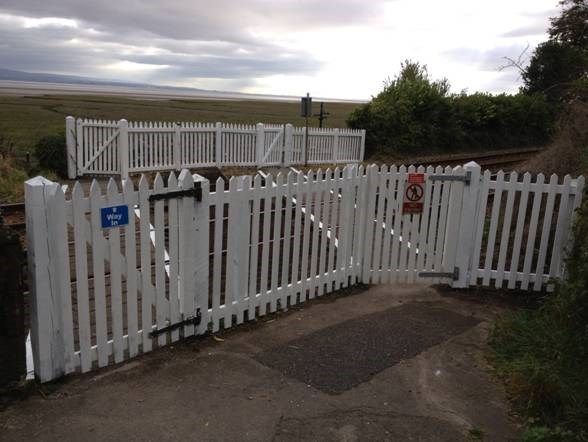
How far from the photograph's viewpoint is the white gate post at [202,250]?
4.63 meters

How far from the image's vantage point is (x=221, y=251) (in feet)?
16.1

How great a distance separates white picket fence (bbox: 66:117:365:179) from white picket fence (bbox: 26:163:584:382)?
32.8 ft

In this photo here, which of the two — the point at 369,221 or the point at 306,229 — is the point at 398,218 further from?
the point at 306,229

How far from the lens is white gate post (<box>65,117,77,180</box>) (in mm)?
14570

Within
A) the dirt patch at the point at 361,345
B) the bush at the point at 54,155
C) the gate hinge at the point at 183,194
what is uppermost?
the gate hinge at the point at 183,194

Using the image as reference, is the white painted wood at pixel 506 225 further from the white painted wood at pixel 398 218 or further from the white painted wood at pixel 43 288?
the white painted wood at pixel 43 288

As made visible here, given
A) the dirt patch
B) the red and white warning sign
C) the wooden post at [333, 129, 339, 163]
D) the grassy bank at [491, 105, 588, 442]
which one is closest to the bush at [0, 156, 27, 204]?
the red and white warning sign

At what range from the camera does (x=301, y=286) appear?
5.87 meters

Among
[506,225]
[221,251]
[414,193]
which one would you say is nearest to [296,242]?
[221,251]

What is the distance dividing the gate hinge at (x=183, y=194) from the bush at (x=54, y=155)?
477 inches

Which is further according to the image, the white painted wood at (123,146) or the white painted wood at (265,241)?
the white painted wood at (123,146)

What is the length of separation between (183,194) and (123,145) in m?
11.1

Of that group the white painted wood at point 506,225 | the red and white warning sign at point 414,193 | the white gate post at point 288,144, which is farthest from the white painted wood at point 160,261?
the white gate post at point 288,144

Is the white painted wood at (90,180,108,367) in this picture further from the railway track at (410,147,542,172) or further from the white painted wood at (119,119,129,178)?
the railway track at (410,147,542,172)
